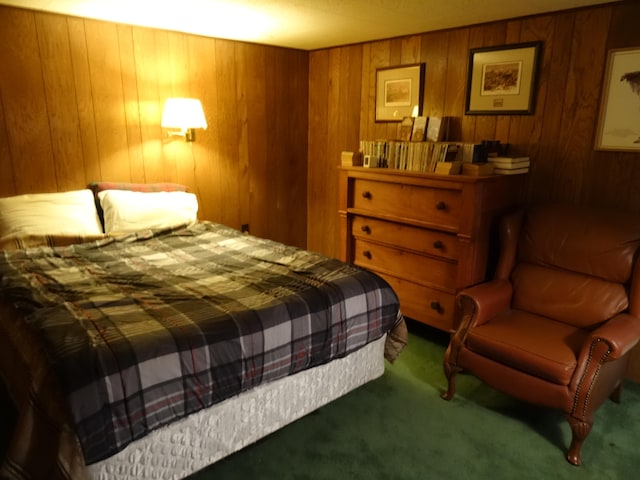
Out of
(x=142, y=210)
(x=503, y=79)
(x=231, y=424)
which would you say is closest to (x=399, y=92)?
(x=503, y=79)

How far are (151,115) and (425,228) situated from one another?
7.11ft

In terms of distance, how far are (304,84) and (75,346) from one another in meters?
3.34

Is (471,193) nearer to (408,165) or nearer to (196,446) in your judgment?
(408,165)

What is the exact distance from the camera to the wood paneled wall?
8.38ft

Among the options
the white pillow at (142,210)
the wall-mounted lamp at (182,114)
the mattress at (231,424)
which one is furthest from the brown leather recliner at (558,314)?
the wall-mounted lamp at (182,114)

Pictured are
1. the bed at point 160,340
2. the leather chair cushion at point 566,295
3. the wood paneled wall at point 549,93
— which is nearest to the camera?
the bed at point 160,340

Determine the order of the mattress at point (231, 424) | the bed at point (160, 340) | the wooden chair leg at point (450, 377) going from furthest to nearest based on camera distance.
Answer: the wooden chair leg at point (450, 377) < the mattress at point (231, 424) < the bed at point (160, 340)

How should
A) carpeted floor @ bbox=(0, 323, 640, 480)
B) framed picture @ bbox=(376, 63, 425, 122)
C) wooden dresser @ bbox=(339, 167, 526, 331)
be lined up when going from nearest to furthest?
carpeted floor @ bbox=(0, 323, 640, 480)
wooden dresser @ bbox=(339, 167, 526, 331)
framed picture @ bbox=(376, 63, 425, 122)

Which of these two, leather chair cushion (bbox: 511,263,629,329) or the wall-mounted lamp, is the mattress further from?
the wall-mounted lamp

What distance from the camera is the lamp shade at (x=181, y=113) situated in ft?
10.4

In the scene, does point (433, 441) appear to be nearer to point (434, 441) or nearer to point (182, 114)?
point (434, 441)

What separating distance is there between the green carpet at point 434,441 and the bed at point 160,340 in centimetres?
15

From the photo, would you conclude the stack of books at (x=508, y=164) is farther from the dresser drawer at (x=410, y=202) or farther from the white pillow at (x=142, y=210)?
the white pillow at (x=142, y=210)

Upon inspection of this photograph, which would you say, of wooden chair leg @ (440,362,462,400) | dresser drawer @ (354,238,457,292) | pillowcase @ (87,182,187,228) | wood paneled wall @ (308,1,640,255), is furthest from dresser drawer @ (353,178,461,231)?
pillowcase @ (87,182,187,228)
